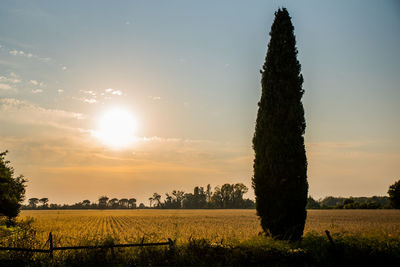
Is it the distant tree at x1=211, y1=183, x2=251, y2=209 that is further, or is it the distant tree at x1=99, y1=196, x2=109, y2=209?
the distant tree at x1=99, y1=196, x2=109, y2=209

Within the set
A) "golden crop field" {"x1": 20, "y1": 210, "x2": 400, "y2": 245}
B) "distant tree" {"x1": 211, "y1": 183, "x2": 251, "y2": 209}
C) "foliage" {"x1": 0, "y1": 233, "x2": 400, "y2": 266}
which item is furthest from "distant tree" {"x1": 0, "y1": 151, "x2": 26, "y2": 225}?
"distant tree" {"x1": 211, "y1": 183, "x2": 251, "y2": 209}

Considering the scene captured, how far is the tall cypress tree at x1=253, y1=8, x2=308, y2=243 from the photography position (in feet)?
45.5

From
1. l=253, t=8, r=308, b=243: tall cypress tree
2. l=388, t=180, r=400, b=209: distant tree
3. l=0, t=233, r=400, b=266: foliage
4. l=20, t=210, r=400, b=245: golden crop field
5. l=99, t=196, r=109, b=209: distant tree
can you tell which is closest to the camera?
l=0, t=233, r=400, b=266: foliage

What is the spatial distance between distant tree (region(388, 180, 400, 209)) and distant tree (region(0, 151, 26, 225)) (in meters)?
79.5

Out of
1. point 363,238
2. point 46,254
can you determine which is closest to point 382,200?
point 363,238

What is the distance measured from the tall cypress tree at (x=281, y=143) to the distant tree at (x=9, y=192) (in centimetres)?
1582

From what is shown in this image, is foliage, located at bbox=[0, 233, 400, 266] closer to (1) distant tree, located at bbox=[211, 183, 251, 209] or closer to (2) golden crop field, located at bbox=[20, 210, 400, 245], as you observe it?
(2) golden crop field, located at bbox=[20, 210, 400, 245]

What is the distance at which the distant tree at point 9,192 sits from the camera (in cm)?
2042

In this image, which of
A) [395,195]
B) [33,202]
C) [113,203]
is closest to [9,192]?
[395,195]

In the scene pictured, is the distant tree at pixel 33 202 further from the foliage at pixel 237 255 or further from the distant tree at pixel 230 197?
the foliage at pixel 237 255

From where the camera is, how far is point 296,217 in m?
13.8

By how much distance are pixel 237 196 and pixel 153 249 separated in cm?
11818

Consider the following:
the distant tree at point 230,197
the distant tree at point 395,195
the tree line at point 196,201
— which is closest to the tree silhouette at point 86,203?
the tree line at point 196,201

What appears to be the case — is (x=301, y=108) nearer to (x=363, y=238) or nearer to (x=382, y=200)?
(x=363, y=238)
